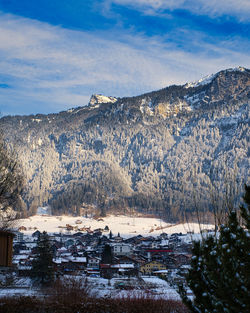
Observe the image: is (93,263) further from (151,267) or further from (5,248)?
(5,248)

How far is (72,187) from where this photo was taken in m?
186

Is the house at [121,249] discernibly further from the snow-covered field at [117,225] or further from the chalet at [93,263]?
the snow-covered field at [117,225]

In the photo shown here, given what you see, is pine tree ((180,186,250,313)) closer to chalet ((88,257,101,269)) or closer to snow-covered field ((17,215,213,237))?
chalet ((88,257,101,269))

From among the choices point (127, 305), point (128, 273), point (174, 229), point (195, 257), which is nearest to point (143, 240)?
point (174, 229)

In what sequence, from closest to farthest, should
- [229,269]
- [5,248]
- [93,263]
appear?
[229,269]
[5,248]
[93,263]

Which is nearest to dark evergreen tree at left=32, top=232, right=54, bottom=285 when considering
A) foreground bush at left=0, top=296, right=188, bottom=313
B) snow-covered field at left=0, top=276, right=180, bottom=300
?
snow-covered field at left=0, top=276, right=180, bottom=300

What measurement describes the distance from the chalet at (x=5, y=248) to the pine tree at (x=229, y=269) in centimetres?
797

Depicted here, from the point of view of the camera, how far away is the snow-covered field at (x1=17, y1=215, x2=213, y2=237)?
110 metres

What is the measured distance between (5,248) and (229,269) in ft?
30.6

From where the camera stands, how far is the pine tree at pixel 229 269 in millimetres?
6656

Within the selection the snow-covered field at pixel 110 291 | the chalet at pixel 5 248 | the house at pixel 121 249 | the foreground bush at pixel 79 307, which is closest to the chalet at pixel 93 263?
the house at pixel 121 249

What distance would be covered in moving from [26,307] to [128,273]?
3032cm

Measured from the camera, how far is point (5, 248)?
552 inches

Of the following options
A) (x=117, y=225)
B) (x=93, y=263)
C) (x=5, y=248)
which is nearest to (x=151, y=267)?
(x=93, y=263)
